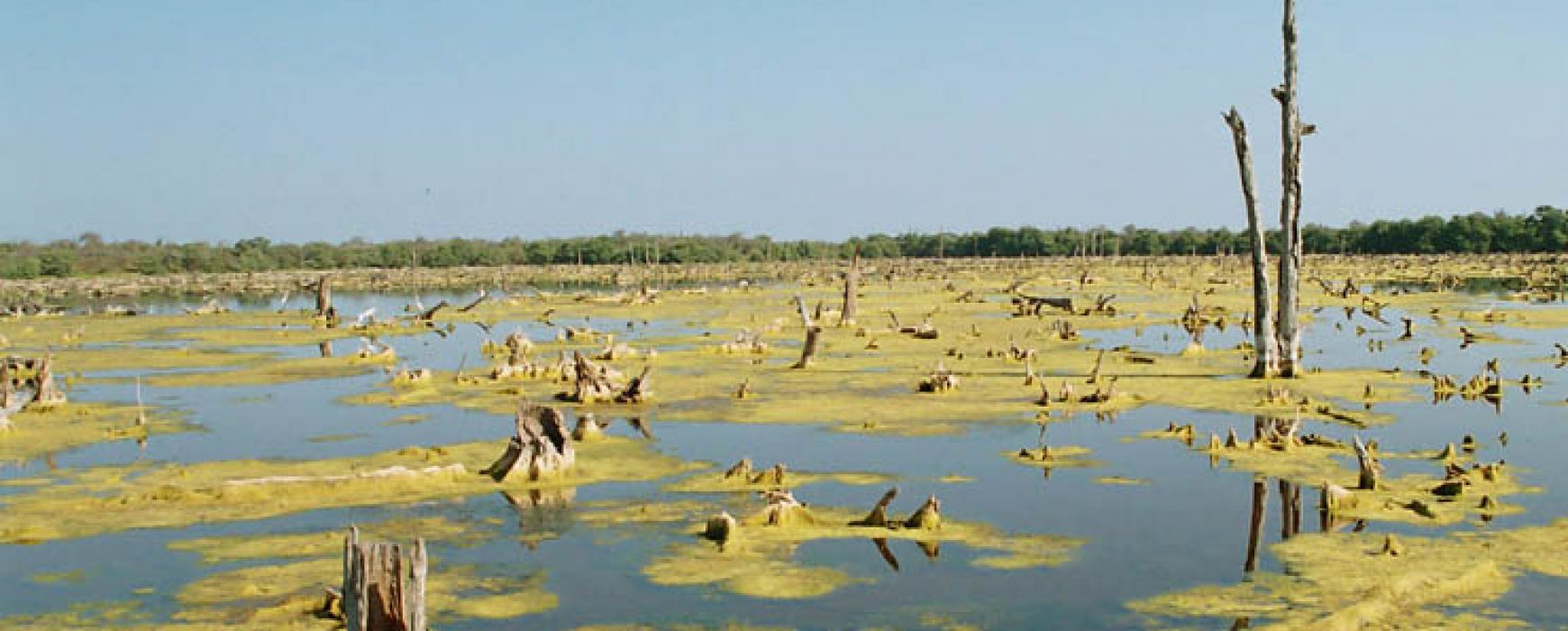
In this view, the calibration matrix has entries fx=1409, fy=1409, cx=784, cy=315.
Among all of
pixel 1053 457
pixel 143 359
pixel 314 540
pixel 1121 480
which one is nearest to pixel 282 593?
pixel 314 540

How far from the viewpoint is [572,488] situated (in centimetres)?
1602


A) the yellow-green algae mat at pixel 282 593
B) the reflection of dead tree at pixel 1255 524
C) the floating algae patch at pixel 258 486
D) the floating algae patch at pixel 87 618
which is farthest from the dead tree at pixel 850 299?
the floating algae patch at pixel 87 618

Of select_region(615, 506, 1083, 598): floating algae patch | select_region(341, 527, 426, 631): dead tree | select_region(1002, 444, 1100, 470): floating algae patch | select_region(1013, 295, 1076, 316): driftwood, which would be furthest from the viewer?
select_region(1013, 295, 1076, 316): driftwood

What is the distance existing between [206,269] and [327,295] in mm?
79331

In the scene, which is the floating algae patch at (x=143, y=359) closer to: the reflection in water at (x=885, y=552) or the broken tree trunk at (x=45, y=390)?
the broken tree trunk at (x=45, y=390)

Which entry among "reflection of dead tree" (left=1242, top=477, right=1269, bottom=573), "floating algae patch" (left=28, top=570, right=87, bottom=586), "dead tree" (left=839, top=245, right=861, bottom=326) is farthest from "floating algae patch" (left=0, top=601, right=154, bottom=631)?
"dead tree" (left=839, top=245, right=861, bottom=326)

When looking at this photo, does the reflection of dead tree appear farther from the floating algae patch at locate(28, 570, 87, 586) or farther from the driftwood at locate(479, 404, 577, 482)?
the floating algae patch at locate(28, 570, 87, 586)

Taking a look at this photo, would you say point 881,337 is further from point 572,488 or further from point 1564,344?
point 572,488

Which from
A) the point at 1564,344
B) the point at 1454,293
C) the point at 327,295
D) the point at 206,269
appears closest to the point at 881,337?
the point at 1564,344

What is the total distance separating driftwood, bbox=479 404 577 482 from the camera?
53.7ft

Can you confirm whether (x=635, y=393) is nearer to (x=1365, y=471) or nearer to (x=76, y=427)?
(x=76, y=427)

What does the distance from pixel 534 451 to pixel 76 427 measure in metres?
9.43

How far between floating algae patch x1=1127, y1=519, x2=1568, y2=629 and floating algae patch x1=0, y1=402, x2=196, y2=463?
50.6 ft

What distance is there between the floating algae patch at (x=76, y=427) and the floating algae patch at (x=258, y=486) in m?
2.45
